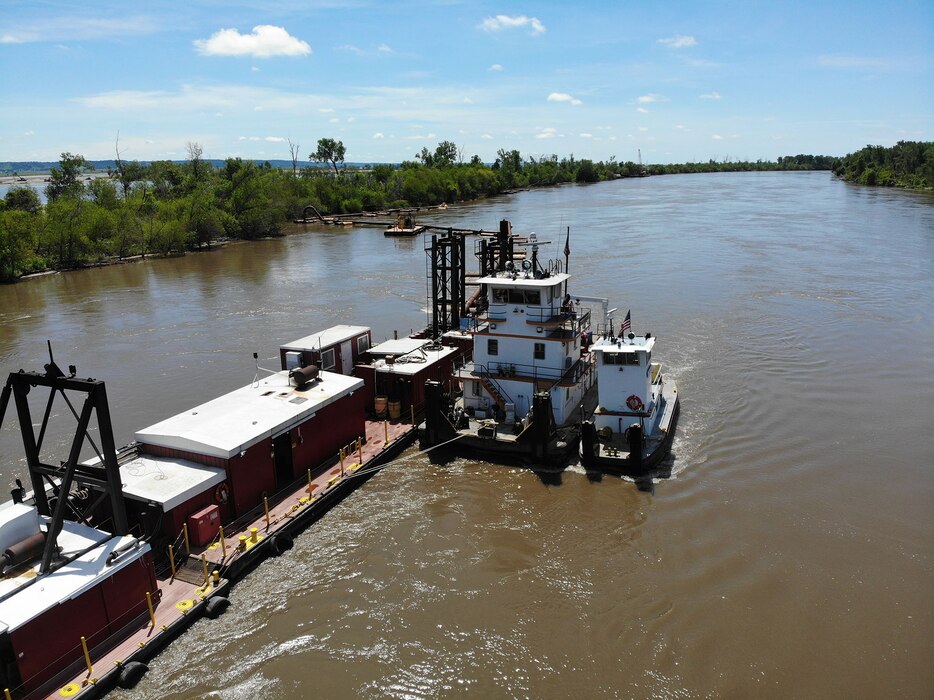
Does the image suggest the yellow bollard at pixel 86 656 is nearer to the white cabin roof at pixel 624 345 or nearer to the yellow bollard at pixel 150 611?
the yellow bollard at pixel 150 611

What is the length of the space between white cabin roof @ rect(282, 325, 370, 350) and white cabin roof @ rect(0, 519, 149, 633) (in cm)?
1123

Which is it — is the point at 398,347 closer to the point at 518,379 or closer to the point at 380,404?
the point at 380,404

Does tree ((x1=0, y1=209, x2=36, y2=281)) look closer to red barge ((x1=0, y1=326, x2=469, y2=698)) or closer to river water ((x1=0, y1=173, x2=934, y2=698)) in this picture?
river water ((x1=0, y1=173, x2=934, y2=698))

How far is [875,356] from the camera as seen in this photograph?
33.0 m

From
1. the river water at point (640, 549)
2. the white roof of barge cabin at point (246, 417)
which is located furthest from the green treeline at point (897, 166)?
the white roof of barge cabin at point (246, 417)

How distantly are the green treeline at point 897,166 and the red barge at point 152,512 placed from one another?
14932cm

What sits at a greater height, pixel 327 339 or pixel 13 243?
pixel 13 243

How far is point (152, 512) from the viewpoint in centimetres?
1505

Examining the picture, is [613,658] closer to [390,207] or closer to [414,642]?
[414,642]

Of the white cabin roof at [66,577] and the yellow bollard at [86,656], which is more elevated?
the white cabin roof at [66,577]

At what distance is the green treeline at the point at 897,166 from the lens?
13449cm

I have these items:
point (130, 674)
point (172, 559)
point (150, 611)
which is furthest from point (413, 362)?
point (130, 674)

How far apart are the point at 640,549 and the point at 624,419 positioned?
17.8 ft

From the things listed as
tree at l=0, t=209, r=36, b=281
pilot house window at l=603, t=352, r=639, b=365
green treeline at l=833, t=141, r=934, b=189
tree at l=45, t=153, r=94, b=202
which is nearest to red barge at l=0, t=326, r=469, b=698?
pilot house window at l=603, t=352, r=639, b=365
